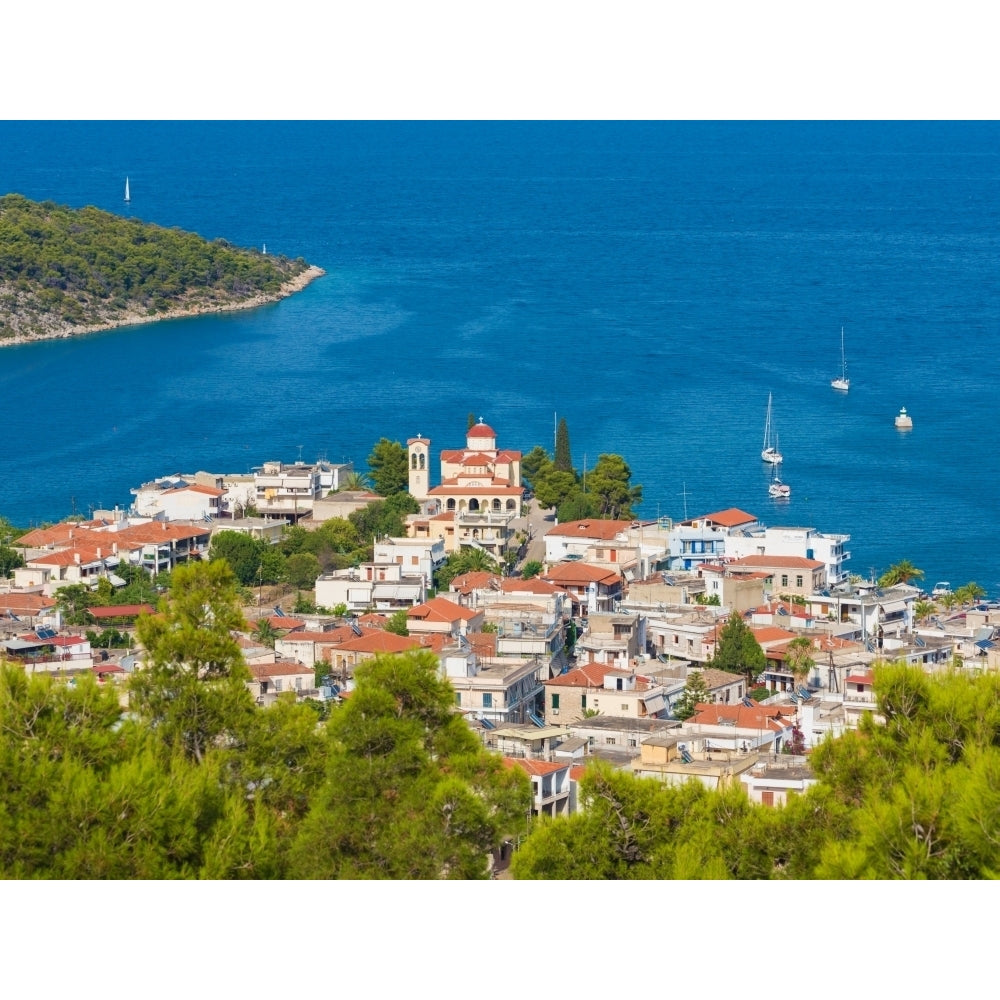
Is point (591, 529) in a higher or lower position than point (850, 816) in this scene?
higher

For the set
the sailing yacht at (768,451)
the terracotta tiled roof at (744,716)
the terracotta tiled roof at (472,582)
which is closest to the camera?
the terracotta tiled roof at (744,716)

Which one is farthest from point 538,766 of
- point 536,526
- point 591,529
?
point 536,526

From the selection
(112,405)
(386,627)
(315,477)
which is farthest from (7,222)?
(386,627)

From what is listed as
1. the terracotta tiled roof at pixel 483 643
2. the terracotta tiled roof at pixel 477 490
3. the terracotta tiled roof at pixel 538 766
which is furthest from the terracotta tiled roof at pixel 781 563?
the terracotta tiled roof at pixel 538 766

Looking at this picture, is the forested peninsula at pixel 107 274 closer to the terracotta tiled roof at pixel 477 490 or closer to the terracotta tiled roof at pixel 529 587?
the terracotta tiled roof at pixel 477 490

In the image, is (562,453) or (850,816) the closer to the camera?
(850,816)

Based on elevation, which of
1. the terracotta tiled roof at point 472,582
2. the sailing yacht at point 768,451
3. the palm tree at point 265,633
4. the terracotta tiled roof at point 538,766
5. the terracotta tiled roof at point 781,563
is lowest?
the terracotta tiled roof at point 538,766

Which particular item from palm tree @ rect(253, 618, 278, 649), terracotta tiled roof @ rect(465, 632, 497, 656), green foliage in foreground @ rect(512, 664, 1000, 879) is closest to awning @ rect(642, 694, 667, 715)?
terracotta tiled roof @ rect(465, 632, 497, 656)

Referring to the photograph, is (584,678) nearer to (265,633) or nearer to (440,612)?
(440,612)
